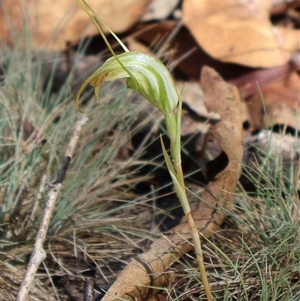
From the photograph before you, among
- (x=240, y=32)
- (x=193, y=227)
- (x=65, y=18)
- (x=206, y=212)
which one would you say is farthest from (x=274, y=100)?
→ (x=193, y=227)

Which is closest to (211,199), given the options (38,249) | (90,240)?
(90,240)

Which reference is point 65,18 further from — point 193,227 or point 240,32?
point 193,227

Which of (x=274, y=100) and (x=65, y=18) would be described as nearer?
(x=274, y=100)

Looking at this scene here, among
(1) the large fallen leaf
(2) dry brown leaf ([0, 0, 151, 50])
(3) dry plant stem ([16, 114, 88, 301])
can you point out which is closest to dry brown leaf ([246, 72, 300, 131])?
(1) the large fallen leaf

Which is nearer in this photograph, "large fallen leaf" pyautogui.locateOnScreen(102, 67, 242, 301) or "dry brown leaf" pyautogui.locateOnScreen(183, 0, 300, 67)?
"large fallen leaf" pyautogui.locateOnScreen(102, 67, 242, 301)

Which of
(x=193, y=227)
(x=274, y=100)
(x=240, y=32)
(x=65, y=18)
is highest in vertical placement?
(x=193, y=227)

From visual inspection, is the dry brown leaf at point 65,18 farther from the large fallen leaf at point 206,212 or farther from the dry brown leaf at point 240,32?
the large fallen leaf at point 206,212

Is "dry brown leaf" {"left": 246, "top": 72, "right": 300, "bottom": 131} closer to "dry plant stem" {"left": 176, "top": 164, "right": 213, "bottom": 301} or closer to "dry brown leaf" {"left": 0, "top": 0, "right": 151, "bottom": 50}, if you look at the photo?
"dry brown leaf" {"left": 0, "top": 0, "right": 151, "bottom": 50}
